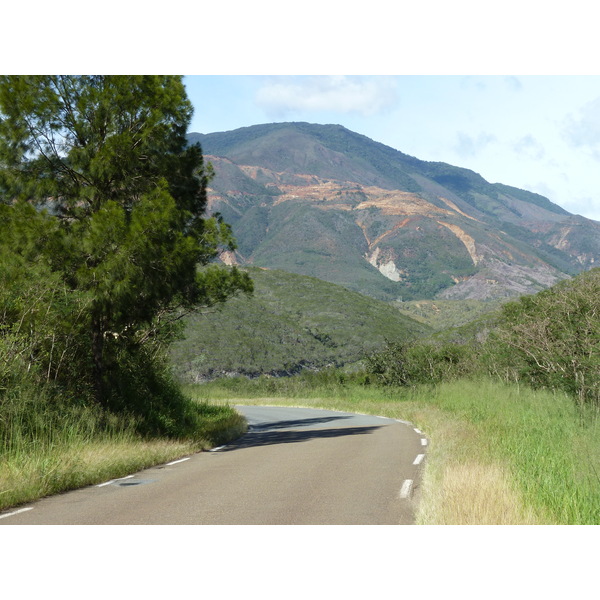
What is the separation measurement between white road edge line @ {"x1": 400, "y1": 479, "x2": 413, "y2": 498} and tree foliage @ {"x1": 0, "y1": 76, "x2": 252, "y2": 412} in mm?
7752

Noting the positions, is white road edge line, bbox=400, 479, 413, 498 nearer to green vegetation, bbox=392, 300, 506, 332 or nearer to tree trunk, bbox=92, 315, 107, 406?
tree trunk, bbox=92, 315, 107, 406

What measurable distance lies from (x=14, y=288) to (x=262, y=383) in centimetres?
4952

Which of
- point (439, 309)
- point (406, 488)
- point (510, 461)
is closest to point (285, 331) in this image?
point (510, 461)

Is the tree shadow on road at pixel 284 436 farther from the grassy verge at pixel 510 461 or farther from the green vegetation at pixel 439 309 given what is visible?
the green vegetation at pixel 439 309

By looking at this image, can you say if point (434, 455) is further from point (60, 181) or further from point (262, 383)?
point (262, 383)

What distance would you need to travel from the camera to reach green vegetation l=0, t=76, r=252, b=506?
46.6 ft

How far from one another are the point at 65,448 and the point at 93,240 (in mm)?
5159

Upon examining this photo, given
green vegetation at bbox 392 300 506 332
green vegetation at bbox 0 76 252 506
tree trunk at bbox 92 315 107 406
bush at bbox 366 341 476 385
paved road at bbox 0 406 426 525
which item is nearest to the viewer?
paved road at bbox 0 406 426 525

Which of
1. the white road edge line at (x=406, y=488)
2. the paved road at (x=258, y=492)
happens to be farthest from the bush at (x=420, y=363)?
the white road edge line at (x=406, y=488)

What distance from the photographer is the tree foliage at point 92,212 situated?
1519 cm

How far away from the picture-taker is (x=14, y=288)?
13711 mm

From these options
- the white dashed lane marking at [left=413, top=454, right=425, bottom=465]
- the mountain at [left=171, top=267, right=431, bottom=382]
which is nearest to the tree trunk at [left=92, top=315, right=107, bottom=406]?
the white dashed lane marking at [left=413, top=454, right=425, bottom=465]

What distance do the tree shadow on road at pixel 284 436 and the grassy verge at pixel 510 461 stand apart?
96.8 inches

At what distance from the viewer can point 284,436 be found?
2078cm
